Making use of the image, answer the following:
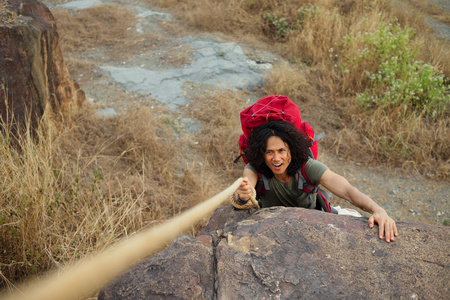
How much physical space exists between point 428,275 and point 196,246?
0.97m

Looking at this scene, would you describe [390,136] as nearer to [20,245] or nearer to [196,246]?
[196,246]

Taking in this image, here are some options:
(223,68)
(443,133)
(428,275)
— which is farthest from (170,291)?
(223,68)

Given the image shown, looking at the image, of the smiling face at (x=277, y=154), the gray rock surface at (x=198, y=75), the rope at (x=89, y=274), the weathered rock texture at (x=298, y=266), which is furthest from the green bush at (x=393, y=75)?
the rope at (x=89, y=274)

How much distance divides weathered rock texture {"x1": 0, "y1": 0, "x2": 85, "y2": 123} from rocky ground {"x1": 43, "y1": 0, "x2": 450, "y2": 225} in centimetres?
78

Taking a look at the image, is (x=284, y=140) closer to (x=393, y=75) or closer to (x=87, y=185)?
(x=87, y=185)

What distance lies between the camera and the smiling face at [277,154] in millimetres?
2217

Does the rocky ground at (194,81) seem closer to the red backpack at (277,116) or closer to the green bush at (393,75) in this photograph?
the green bush at (393,75)

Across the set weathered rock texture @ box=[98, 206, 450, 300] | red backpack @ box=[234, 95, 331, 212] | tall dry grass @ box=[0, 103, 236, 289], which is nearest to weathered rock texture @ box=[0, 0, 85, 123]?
tall dry grass @ box=[0, 103, 236, 289]

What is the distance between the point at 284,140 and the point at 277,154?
0.33ft

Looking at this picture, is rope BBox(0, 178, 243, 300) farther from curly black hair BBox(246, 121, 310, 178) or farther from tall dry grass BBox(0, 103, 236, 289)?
curly black hair BBox(246, 121, 310, 178)

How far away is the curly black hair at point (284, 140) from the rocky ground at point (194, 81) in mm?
1671

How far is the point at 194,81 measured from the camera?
18.2 ft

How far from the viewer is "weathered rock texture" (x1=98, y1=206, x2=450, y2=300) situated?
1401 millimetres

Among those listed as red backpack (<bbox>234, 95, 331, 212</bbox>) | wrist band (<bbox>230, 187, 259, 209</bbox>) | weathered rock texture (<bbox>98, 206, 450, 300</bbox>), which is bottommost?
wrist band (<bbox>230, 187, 259, 209</bbox>)
